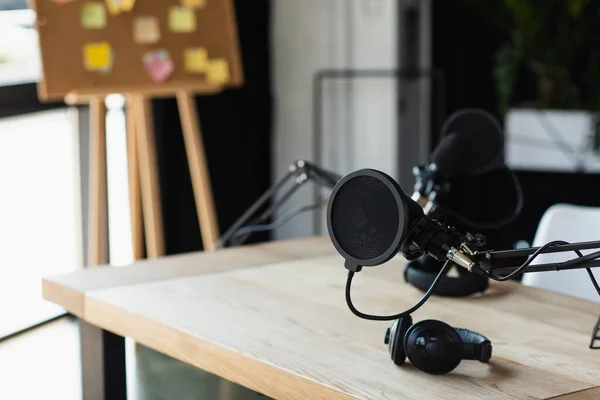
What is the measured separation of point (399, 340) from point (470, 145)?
0.56m

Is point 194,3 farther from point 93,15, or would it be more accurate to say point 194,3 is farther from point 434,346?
point 434,346

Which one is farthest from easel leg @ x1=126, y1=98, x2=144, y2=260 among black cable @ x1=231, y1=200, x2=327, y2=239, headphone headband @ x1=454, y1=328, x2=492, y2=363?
headphone headband @ x1=454, y1=328, x2=492, y2=363

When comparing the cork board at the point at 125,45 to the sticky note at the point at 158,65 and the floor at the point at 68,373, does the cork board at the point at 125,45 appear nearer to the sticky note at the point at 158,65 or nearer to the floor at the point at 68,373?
the sticky note at the point at 158,65

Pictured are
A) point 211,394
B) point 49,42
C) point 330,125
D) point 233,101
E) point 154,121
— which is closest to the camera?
point 211,394

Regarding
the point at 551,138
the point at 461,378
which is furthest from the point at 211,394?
the point at 551,138

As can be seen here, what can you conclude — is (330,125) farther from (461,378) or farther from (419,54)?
(461,378)

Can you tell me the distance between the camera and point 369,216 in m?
1.17

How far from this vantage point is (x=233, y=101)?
4.20 metres

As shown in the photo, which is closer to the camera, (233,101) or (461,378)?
(461,378)

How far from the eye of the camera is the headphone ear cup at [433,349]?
4.17 ft

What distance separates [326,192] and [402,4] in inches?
39.7

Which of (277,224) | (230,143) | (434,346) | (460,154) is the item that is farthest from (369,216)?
(230,143)

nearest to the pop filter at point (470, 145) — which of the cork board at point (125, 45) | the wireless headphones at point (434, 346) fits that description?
the wireless headphones at point (434, 346)

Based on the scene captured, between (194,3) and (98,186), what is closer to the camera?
(98,186)
